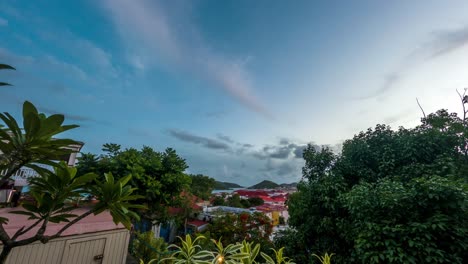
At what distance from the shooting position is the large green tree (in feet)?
9.69

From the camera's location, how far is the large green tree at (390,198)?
2.95 metres

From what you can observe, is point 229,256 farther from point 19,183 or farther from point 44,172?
point 19,183

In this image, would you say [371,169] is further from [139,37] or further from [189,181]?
[139,37]

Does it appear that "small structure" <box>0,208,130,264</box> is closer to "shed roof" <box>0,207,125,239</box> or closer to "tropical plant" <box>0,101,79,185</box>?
"shed roof" <box>0,207,125,239</box>

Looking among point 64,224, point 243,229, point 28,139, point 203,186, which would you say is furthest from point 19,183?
point 203,186

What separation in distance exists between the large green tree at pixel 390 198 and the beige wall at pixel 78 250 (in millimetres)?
4088

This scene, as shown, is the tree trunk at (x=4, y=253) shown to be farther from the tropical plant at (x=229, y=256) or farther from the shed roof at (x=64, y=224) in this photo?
the shed roof at (x=64, y=224)

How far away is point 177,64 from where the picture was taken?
233 inches

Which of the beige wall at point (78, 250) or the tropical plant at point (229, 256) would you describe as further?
the beige wall at point (78, 250)

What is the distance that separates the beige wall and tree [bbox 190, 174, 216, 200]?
39.9 feet

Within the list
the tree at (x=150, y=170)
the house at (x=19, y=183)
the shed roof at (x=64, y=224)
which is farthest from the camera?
the tree at (x=150, y=170)

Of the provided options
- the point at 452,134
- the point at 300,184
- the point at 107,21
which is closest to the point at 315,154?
the point at 300,184

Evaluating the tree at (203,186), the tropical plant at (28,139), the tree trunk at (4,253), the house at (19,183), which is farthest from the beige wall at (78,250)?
the tree at (203,186)

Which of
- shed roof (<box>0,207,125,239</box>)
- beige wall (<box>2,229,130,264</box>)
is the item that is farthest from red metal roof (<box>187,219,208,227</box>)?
shed roof (<box>0,207,125,239</box>)
